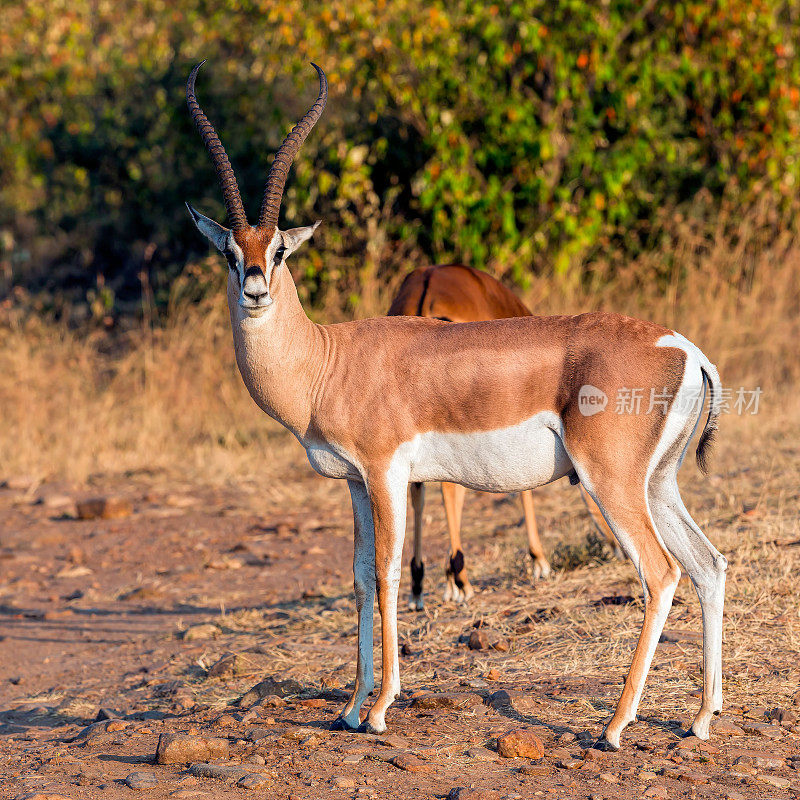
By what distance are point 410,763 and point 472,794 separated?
0.34 meters

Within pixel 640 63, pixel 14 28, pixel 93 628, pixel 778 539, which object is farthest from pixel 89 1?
pixel 778 539

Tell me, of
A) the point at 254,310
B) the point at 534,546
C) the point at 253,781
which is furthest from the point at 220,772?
the point at 534,546

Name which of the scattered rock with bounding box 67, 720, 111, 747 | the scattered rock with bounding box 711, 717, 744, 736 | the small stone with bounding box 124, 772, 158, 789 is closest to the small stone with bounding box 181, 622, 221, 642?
the scattered rock with bounding box 67, 720, 111, 747

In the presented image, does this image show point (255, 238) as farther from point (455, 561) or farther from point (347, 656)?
point (455, 561)

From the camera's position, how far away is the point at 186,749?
3773 millimetres

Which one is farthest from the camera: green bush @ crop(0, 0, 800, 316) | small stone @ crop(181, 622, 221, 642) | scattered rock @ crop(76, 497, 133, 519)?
green bush @ crop(0, 0, 800, 316)

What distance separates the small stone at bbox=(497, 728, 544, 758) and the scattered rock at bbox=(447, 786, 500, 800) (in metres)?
0.32

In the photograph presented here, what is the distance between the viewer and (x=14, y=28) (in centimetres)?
1605

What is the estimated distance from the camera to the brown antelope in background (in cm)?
584

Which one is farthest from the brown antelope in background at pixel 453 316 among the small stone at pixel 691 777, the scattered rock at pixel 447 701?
the small stone at pixel 691 777

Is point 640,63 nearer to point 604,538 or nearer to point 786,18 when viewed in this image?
point 786,18

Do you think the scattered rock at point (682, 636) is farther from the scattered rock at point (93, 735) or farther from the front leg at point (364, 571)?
the scattered rock at point (93, 735)

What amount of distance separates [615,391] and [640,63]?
8.35 meters

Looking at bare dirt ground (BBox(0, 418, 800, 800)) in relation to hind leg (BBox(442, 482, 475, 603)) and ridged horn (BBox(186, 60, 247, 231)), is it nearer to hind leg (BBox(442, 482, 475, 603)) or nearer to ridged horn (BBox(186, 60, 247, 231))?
hind leg (BBox(442, 482, 475, 603))
